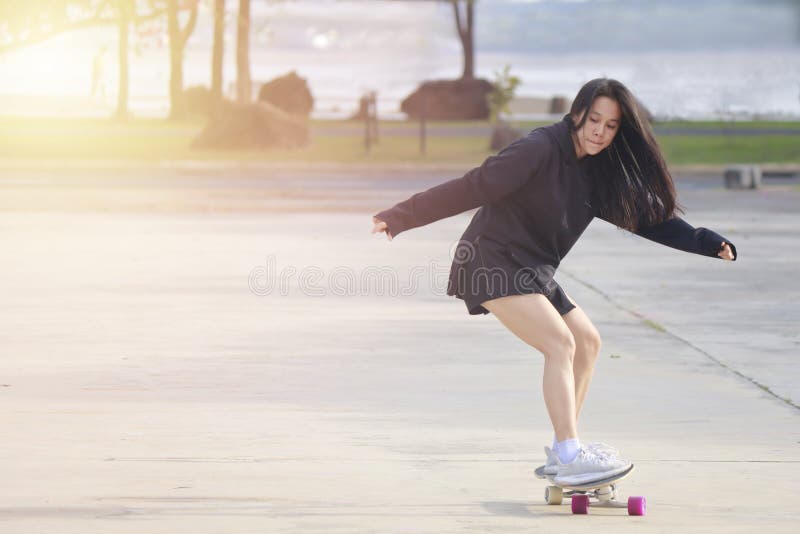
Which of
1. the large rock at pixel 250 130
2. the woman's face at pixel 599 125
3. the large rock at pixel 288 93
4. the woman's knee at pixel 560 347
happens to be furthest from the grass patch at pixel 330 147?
the woman's knee at pixel 560 347

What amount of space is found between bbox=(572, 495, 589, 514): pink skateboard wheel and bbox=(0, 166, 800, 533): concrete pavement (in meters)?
0.09

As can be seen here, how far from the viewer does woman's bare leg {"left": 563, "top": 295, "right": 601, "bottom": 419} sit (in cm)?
703

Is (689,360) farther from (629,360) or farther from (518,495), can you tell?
(518,495)

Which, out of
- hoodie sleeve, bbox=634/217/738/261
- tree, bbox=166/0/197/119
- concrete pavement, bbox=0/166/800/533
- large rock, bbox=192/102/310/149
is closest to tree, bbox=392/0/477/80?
tree, bbox=166/0/197/119

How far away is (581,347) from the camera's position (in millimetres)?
7047

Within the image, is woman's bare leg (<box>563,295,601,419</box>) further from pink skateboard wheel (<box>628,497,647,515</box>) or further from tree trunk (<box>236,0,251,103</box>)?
tree trunk (<box>236,0,251,103</box>)

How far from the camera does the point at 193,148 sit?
3925cm

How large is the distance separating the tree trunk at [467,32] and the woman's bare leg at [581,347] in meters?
55.0

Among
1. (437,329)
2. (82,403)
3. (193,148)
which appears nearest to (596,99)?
(82,403)

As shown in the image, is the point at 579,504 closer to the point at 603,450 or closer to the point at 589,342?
the point at 603,450

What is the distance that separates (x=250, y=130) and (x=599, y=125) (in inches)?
1314

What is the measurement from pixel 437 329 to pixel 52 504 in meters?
5.46

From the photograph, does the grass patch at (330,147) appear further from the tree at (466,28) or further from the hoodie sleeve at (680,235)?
the hoodie sleeve at (680,235)

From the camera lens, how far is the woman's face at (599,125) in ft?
22.4
